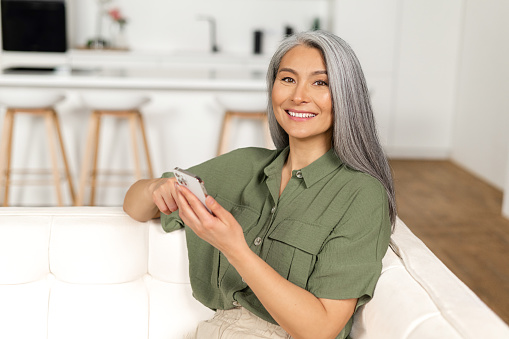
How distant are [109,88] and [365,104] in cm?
270

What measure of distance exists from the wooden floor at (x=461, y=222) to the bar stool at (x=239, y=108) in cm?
107

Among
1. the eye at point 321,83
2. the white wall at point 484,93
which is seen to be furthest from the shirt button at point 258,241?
the white wall at point 484,93

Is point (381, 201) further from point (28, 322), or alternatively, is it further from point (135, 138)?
point (135, 138)

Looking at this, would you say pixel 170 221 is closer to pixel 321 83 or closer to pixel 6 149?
pixel 321 83

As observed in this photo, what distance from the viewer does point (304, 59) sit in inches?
57.6

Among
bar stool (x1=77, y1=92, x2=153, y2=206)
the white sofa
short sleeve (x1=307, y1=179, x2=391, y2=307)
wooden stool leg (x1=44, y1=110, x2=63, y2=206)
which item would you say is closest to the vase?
bar stool (x1=77, y1=92, x2=153, y2=206)

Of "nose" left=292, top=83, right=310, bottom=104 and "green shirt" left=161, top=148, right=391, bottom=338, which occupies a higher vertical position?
"nose" left=292, top=83, right=310, bottom=104

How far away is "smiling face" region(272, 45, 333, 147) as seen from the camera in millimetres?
1448

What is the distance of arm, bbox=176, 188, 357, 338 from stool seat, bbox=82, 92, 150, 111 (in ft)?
8.49

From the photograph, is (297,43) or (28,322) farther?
(28,322)

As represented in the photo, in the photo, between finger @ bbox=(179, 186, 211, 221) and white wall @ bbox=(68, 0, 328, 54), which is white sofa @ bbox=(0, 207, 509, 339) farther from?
white wall @ bbox=(68, 0, 328, 54)

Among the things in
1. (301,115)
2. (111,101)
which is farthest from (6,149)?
(301,115)

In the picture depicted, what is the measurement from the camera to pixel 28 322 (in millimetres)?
1650

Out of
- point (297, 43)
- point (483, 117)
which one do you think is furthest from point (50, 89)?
point (483, 117)
